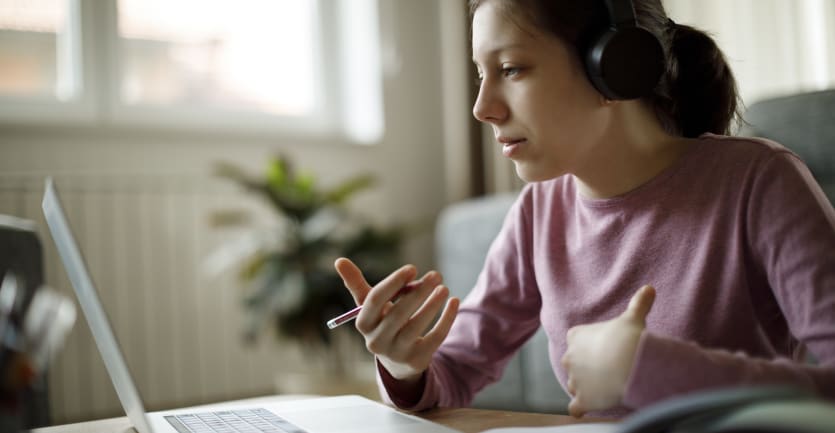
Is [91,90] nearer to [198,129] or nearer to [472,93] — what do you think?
[198,129]

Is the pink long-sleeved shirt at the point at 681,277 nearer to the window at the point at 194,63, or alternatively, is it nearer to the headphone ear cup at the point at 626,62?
the headphone ear cup at the point at 626,62

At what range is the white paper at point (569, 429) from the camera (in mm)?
596

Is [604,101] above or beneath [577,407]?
above

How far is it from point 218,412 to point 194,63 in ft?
8.62

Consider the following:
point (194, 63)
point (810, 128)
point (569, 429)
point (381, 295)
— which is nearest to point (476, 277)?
point (810, 128)

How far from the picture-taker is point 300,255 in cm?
268

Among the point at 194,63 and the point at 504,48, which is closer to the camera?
the point at 504,48

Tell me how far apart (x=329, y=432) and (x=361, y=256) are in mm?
2141

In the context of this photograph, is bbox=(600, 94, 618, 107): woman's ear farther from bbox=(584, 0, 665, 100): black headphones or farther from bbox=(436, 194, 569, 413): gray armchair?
bbox=(436, 194, 569, 413): gray armchair

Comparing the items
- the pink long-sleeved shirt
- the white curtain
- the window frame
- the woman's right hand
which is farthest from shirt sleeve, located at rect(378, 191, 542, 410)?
the window frame

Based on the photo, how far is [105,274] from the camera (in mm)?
2670

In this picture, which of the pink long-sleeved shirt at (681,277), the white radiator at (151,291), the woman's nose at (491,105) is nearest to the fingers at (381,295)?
the pink long-sleeved shirt at (681,277)

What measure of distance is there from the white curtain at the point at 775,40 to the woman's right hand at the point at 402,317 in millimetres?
1779

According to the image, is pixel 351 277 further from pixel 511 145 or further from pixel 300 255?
pixel 300 255
